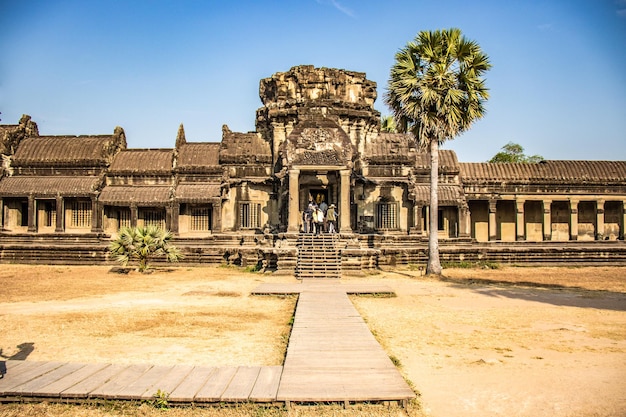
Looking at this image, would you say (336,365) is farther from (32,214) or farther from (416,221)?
(32,214)

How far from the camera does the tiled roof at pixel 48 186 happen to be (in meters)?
29.5

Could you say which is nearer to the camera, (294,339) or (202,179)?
(294,339)

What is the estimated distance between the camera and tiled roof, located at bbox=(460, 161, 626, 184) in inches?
1264

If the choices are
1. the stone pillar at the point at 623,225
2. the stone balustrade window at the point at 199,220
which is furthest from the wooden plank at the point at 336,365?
the stone pillar at the point at 623,225

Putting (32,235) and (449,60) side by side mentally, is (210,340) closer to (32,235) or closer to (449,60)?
(449,60)

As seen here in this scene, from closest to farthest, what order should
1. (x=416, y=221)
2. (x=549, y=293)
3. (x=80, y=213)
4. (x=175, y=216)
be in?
1. (x=549, y=293)
2. (x=416, y=221)
3. (x=175, y=216)
4. (x=80, y=213)

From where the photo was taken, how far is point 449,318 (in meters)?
11.4

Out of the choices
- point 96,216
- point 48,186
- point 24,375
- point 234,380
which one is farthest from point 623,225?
point 48,186

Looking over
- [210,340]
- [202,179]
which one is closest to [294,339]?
[210,340]

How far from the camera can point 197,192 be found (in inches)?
1160

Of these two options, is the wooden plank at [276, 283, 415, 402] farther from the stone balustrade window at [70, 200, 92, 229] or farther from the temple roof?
the stone balustrade window at [70, 200, 92, 229]

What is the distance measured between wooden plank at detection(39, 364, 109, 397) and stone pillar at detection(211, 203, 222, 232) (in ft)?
70.7

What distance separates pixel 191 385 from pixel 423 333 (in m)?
5.19

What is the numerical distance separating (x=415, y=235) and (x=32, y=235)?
2130cm
